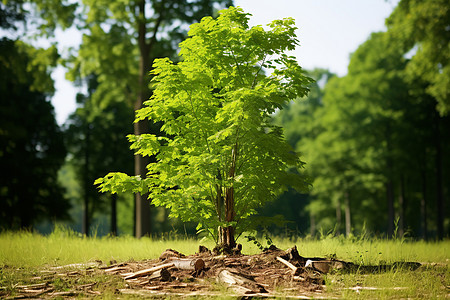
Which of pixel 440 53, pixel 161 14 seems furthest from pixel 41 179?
pixel 440 53

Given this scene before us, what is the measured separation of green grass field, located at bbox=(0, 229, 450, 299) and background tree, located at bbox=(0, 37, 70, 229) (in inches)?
447

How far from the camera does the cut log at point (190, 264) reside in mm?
8516

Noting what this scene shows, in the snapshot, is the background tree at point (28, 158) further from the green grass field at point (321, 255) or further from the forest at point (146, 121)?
the green grass field at point (321, 255)

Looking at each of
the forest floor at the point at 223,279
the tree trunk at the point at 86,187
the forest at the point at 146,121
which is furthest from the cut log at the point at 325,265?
the tree trunk at the point at 86,187

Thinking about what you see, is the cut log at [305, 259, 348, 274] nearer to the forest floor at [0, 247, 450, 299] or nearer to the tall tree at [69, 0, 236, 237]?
the forest floor at [0, 247, 450, 299]

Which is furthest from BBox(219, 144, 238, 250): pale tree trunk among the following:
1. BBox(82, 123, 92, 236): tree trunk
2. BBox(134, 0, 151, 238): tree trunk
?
BBox(82, 123, 92, 236): tree trunk

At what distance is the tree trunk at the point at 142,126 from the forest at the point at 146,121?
0.04m

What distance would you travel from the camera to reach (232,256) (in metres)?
9.47

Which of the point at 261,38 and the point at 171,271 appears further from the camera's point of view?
the point at 261,38

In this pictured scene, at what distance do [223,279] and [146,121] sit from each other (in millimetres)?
9276

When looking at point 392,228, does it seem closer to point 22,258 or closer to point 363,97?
point 363,97

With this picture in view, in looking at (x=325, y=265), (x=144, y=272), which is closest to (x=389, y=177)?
(x=325, y=265)

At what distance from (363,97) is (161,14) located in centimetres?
1646

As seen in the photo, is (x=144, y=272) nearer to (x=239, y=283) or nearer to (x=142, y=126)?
(x=239, y=283)
